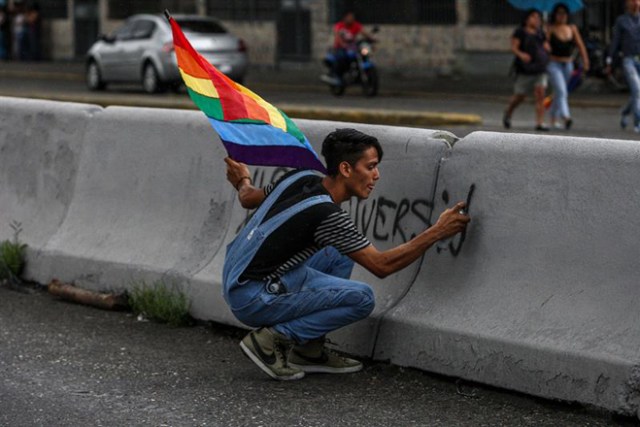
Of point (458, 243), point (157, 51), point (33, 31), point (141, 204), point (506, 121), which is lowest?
point (506, 121)

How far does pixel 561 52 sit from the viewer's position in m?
17.2

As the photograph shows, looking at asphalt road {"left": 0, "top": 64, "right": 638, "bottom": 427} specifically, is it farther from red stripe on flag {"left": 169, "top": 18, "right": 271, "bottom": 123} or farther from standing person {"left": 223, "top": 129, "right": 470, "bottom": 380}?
red stripe on flag {"left": 169, "top": 18, "right": 271, "bottom": 123}

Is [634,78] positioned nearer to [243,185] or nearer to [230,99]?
[243,185]

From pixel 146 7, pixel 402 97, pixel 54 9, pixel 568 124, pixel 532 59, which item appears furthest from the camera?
pixel 54 9

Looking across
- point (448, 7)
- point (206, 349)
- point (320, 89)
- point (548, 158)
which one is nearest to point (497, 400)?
point (548, 158)

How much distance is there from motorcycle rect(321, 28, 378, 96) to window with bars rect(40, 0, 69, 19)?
1649 cm

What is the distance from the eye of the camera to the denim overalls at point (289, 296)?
625 cm

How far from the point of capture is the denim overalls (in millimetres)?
6246

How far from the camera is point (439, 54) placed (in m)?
30.0

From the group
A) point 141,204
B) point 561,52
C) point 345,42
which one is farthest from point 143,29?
point 141,204

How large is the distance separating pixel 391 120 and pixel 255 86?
32.2 ft

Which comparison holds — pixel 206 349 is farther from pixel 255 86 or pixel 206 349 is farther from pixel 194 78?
pixel 255 86

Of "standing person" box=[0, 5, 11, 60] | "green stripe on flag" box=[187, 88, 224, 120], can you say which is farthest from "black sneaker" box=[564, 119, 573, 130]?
"standing person" box=[0, 5, 11, 60]

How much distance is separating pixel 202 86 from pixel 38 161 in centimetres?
262
